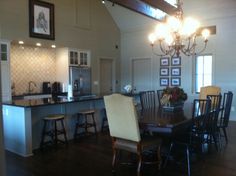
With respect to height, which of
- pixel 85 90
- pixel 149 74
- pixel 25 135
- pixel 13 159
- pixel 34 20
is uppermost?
pixel 34 20

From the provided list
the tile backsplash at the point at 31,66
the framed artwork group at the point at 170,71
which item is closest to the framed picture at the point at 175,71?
the framed artwork group at the point at 170,71

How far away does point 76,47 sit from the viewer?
7.45 metres

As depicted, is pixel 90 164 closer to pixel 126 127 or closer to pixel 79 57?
pixel 126 127

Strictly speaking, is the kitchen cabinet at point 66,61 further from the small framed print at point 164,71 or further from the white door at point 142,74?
the small framed print at point 164,71

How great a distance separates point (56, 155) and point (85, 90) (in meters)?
3.80

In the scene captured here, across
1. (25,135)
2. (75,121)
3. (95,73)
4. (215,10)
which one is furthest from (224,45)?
(25,135)

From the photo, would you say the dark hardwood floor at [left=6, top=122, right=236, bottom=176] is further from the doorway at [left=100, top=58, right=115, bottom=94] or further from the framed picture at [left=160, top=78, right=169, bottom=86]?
the doorway at [left=100, top=58, right=115, bottom=94]

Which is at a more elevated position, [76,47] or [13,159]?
[76,47]

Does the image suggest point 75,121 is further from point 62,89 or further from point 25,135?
point 62,89

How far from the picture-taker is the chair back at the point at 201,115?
3.33 meters

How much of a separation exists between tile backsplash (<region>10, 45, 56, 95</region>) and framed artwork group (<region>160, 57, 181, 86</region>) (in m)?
3.69

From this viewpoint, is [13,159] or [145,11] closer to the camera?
[13,159]

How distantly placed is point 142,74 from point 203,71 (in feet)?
7.58

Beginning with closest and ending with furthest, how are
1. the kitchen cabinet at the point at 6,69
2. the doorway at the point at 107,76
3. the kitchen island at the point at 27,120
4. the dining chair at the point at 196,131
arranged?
1. the dining chair at the point at 196,131
2. the kitchen island at the point at 27,120
3. the kitchen cabinet at the point at 6,69
4. the doorway at the point at 107,76
